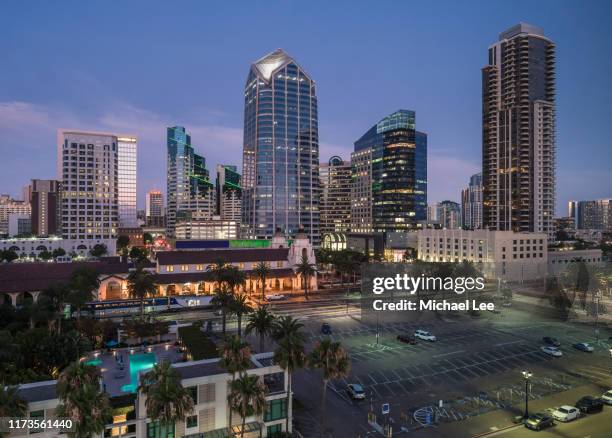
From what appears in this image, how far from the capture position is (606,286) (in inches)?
3853

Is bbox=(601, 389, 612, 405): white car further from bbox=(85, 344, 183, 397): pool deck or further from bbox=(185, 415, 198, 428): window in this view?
bbox=(85, 344, 183, 397): pool deck

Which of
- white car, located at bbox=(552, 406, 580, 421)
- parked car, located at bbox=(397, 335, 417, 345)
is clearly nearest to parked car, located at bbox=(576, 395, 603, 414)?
white car, located at bbox=(552, 406, 580, 421)

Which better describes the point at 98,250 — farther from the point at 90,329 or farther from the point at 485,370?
the point at 485,370

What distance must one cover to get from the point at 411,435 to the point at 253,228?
163508 millimetres

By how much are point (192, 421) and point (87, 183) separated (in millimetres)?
191619

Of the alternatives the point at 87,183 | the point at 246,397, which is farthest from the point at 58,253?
the point at 246,397

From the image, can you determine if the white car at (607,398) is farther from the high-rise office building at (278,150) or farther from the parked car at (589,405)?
the high-rise office building at (278,150)

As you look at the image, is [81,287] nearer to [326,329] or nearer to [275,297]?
[275,297]

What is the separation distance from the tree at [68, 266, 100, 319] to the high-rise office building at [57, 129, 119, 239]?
410ft

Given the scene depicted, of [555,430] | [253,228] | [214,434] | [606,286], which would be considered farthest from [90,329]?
[253,228]

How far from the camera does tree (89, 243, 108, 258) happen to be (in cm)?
16875

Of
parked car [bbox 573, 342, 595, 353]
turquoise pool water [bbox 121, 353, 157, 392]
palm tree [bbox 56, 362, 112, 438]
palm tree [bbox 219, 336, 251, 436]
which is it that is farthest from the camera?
parked car [bbox 573, 342, 595, 353]

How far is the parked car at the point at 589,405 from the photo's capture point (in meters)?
41.6

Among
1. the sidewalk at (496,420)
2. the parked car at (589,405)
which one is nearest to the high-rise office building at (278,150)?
the sidewalk at (496,420)
